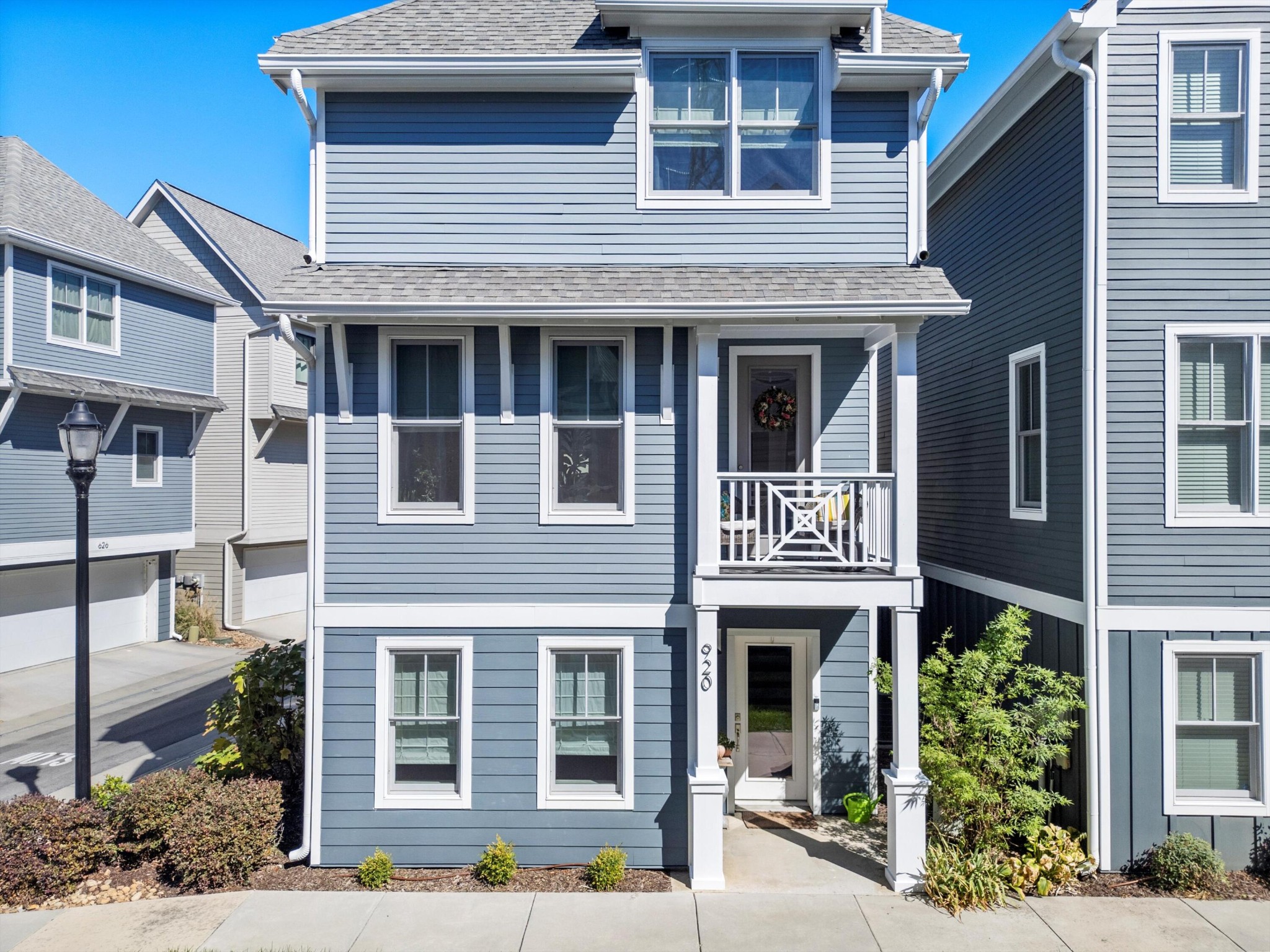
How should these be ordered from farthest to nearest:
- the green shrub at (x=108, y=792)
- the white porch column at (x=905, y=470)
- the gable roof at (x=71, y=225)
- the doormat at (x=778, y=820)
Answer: the gable roof at (x=71, y=225) → the doormat at (x=778, y=820) → the green shrub at (x=108, y=792) → the white porch column at (x=905, y=470)

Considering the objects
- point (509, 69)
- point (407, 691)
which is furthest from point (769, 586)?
point (509, 69)

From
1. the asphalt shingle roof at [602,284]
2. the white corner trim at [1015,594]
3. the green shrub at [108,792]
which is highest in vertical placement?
the asphalt shingle roof at [602,284]

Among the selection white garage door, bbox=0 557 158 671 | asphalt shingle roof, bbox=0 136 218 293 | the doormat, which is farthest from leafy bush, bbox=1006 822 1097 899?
asphalt shingle roof, bbox=0 136 218 293

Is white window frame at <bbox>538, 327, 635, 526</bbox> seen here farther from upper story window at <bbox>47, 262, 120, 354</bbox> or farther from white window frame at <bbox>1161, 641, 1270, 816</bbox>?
upper story window at <bbox>47, 262, 120, 354</bbox>

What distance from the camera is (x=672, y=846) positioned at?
7.24m

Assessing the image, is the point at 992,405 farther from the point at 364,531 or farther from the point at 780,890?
the point at 364,531

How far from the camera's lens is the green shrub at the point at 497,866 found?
22.6ft

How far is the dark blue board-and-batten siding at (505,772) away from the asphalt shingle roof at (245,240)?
14221mm

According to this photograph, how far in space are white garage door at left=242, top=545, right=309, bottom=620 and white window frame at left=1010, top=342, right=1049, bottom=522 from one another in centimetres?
1853

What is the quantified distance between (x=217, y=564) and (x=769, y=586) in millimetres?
17084

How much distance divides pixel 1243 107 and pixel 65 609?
68.5 ft

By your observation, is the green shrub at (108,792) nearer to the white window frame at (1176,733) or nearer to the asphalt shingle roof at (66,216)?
the white window frame at (1176,733)

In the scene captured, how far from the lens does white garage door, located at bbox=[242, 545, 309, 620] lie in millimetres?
19703

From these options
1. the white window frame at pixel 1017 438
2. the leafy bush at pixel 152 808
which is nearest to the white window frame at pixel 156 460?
the leafy bush at pixel 152 808
